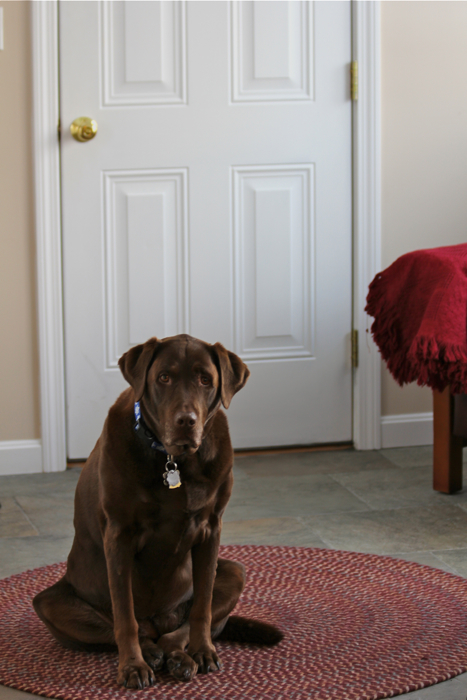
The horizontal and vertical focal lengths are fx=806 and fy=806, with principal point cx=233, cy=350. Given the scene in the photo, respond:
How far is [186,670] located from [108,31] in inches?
84.6

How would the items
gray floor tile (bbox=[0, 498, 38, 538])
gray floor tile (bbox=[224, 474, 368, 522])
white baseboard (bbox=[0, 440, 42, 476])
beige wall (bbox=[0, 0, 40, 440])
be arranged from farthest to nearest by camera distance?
1. white baseboard (bbox=[0, 440, 42, 476])
2. beige wall (bbox=[0, 0, 40, 440])
3. gray floor tile (bbox=[224, 474, 368, 522])
4. gray floor tile (bbox=[0, 498, 38, 538])

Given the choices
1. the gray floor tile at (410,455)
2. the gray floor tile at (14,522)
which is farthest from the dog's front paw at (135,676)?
the gray floor tile at (410,455)

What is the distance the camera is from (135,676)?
4.33ft

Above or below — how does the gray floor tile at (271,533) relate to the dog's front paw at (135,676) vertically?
below

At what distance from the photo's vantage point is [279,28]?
2.83m

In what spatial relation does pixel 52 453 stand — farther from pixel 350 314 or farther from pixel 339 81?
pixel 339 81

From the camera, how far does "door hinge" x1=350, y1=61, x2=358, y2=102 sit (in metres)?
2.90

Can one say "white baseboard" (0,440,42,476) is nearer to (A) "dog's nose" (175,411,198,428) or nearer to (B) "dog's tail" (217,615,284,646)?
(B) "dog's tail" (217,615,284,646)

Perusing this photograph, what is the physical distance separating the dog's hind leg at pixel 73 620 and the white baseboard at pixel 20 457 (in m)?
1.41

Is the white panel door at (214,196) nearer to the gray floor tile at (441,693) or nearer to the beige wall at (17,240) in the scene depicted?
the beige wall at (17,240)

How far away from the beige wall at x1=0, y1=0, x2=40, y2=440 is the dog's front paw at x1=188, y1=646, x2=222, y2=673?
1575mm

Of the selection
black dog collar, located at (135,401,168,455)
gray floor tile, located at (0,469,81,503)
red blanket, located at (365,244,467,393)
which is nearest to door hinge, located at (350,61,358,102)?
red blanket, located at (365,244,467,393)

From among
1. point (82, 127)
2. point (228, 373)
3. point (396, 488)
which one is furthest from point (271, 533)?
point (82, 127)

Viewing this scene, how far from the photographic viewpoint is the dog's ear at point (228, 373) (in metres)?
1.37
